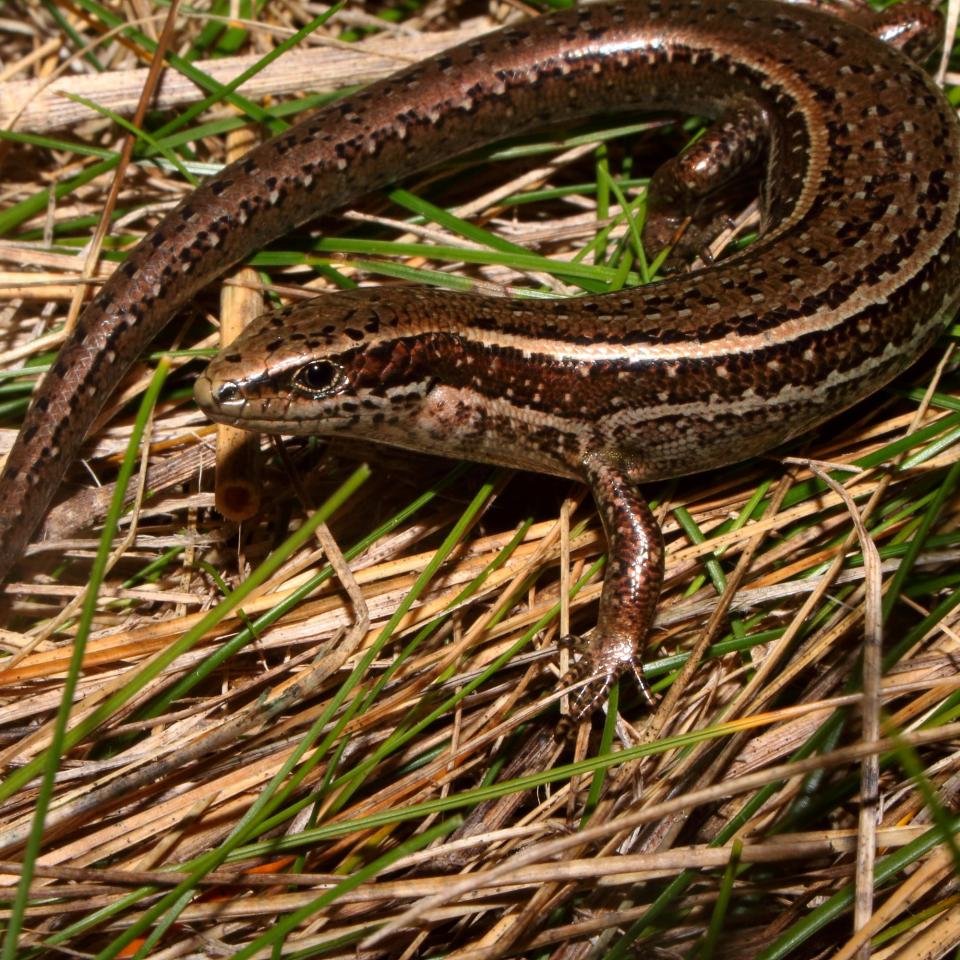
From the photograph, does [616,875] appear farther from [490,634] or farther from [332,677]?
[332,677]

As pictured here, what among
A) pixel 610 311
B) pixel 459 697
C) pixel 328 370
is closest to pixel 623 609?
pixel 459 697

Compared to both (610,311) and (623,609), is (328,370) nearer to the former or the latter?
(610,311)

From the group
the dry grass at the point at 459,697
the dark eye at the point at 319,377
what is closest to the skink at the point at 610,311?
the dark eye at the point at 319,377

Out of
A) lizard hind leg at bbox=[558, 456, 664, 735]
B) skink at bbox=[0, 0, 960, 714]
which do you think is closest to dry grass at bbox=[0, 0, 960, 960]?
lizard hind leg at bbox=[558, 456, 664, 735]

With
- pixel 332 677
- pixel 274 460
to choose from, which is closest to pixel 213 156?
pixel 274 460

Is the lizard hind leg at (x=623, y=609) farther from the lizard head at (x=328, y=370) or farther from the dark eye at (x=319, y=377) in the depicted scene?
the dark eye at (x=319, y=377)
